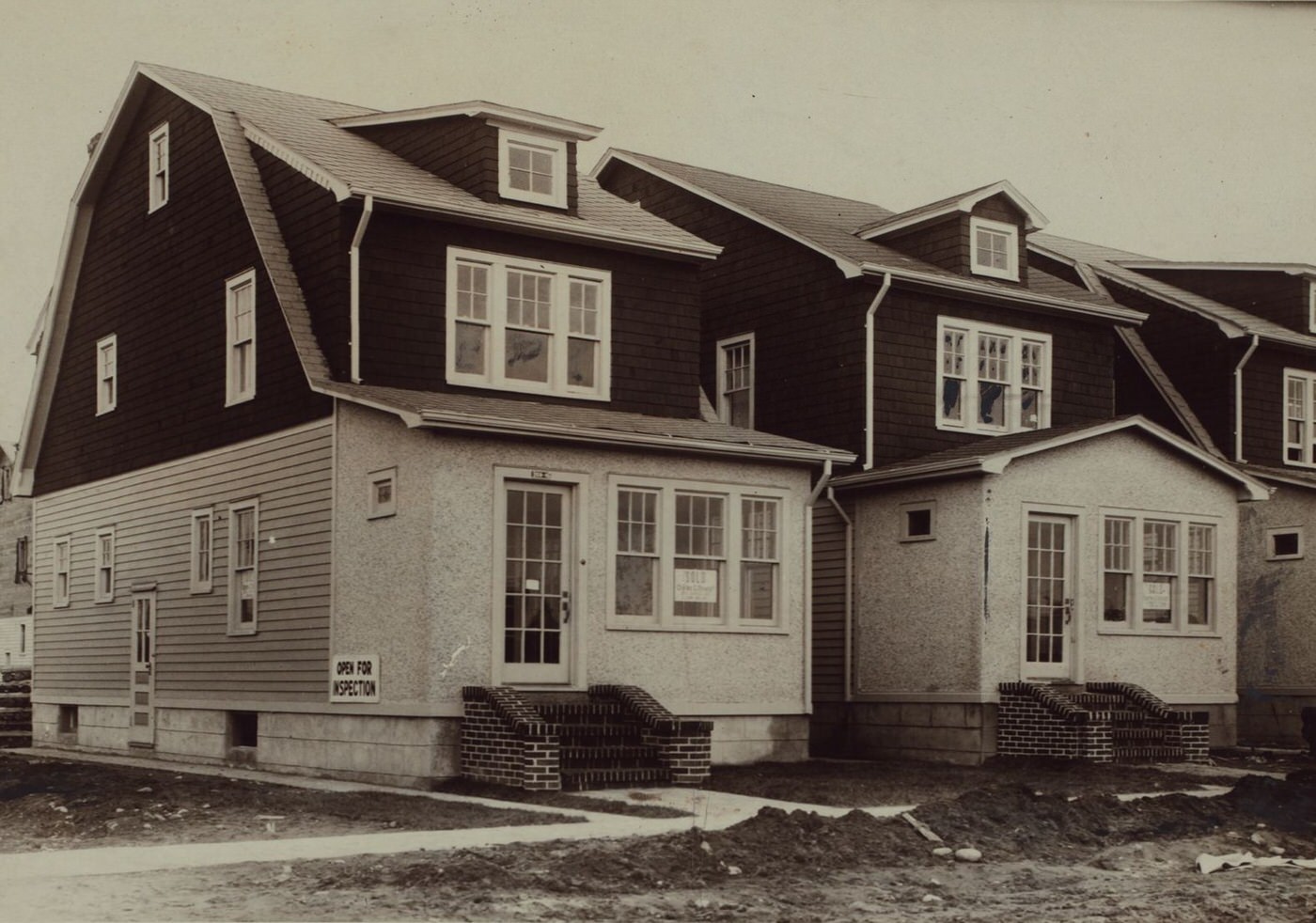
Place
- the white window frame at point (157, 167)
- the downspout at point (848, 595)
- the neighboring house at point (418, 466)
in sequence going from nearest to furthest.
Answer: the neighboring house at point (418, 466)
the downspout at point (848, 595)
the white window frame at point (157, 167)

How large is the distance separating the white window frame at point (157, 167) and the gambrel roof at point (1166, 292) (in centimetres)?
1477

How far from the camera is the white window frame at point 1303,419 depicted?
2816 cm

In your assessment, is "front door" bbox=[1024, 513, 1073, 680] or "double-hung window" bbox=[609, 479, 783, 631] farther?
"front door" bbox=[1024, 513, 1073, 680]

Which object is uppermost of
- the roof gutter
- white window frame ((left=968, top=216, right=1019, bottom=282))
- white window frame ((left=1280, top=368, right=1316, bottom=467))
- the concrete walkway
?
white window frame ((left=968, top=216, right=1019, bottom=282))

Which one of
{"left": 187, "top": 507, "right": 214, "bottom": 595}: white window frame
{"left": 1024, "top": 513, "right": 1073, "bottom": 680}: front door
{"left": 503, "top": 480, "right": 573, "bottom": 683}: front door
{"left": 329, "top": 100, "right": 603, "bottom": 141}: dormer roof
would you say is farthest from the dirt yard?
{"left": 329, "top": 100, "right": 603, "bottom": 141}: dormer roof

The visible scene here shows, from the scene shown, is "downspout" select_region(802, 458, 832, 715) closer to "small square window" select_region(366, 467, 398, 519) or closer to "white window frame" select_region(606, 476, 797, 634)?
"white window frame" select_region(606, 476, 797, 634)

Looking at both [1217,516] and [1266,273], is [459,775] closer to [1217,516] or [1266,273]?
[1217,516]

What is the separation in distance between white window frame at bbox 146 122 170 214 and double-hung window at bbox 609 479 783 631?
868cm

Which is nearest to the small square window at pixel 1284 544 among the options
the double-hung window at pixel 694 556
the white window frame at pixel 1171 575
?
the white window frame at pixel 1171 575

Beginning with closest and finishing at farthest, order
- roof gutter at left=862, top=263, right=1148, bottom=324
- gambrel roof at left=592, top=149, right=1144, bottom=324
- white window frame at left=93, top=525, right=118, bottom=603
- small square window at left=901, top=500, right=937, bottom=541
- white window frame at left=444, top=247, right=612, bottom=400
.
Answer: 1. white window frame at left=444, top=247, right=612, bottom=400
2. small square window at left=901, top=500, right=937, bottom=541
3. roof gutter at left=862, top=263, right=1148, bottom=324
4. gambrel roof at left=592, top=149, right=1144, bottom=324
5. white window frame at left=93, top=525, right=118, bottom=603

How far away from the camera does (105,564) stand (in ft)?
81.0

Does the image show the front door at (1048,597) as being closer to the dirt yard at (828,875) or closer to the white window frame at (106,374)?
the dirt yard at (828,875)

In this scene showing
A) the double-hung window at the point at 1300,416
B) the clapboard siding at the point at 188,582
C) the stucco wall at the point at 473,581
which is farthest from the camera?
the double-hung window at the point at 1300,416

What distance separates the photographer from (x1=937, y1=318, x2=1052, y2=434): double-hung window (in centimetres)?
2445
